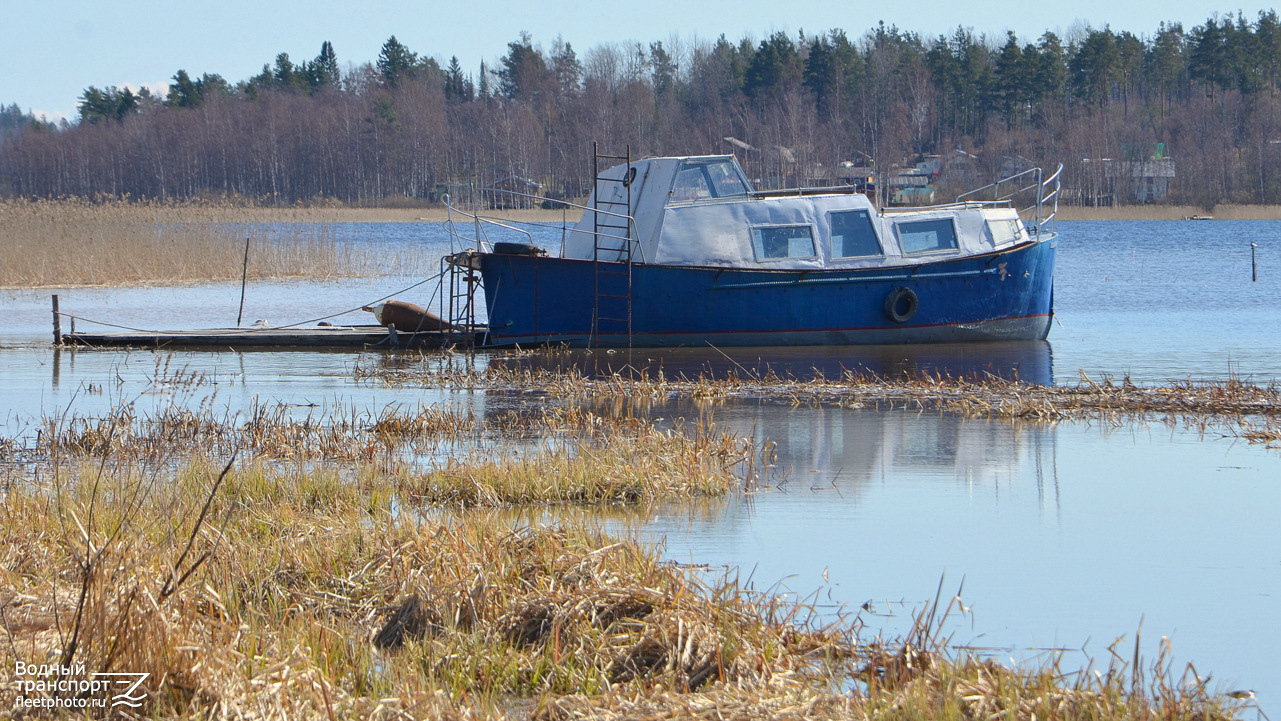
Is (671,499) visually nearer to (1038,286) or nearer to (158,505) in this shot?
(158,505)

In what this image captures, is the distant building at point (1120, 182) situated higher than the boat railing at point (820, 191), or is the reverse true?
the distant building at point (1120, 182)

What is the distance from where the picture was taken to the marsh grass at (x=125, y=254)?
26.7 m

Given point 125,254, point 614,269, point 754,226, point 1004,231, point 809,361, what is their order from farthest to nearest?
point 125,254
point 1004,231
point 754,226
point 614,269
point 809,361

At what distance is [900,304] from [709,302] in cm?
281

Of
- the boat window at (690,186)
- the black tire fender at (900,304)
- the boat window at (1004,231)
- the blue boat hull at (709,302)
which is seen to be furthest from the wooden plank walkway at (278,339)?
the boat window at (1004,231)

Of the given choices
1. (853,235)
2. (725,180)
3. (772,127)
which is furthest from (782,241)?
(772,127)

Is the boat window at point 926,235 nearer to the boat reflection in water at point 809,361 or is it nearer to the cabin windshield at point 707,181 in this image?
the boat reflection in water at point 809,361

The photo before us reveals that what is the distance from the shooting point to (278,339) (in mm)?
16359

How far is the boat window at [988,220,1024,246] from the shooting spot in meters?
17.4

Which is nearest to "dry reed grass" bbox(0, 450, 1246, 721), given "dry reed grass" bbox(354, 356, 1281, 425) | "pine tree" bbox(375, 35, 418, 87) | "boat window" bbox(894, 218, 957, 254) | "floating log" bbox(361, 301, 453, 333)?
"dry reed grass" bbox(354, 356, 1281, 425)

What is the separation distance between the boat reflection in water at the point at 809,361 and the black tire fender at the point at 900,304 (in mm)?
462

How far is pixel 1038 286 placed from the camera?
1806 centimetres

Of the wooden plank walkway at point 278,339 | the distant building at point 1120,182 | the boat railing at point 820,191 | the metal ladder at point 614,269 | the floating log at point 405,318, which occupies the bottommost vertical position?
the wooden plank walkway at point 278,339

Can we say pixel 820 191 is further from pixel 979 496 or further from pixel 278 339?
pixel 979 496
